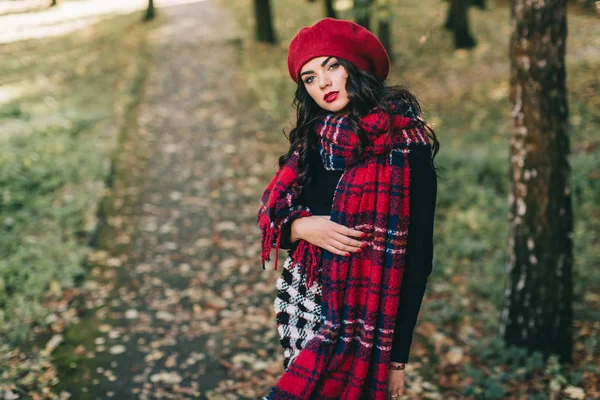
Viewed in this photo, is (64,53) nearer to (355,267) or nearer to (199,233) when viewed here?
(199,233)

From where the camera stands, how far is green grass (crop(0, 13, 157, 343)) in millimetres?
5023

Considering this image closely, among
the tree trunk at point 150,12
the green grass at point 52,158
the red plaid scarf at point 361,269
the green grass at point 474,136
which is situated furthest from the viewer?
the tree trunk at point 150,12

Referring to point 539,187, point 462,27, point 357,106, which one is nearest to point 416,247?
point 357,106

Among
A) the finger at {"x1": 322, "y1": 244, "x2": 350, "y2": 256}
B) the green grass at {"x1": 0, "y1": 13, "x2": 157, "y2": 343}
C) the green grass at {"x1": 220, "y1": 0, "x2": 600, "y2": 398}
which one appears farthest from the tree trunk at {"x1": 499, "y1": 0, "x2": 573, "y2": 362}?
the green grass at {"x1": 0, "y1": 13, "x2": 157, "y2": 343}

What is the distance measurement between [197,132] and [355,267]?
8198mm

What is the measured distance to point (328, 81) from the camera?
208cm

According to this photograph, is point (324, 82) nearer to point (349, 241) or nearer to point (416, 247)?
point (349, 241)

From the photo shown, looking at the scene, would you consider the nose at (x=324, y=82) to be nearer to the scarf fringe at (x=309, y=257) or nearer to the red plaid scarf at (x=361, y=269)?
the red plaid scarf at (x=361, y=269)

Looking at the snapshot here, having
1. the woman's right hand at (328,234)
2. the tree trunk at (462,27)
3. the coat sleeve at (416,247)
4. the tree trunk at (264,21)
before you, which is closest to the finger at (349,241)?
the woman's right hand at (328,234)

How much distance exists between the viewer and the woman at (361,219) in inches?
79.4

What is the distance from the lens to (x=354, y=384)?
2092 millimetres

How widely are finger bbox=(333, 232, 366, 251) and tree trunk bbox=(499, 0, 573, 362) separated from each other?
2.44 metres

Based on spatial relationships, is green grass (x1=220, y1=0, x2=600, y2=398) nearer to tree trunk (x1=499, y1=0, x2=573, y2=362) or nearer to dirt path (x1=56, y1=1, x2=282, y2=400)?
tree trunk (x1=499, y1=0, x2=573, y2=362)

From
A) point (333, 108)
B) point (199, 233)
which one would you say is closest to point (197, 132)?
point (199, 233)
